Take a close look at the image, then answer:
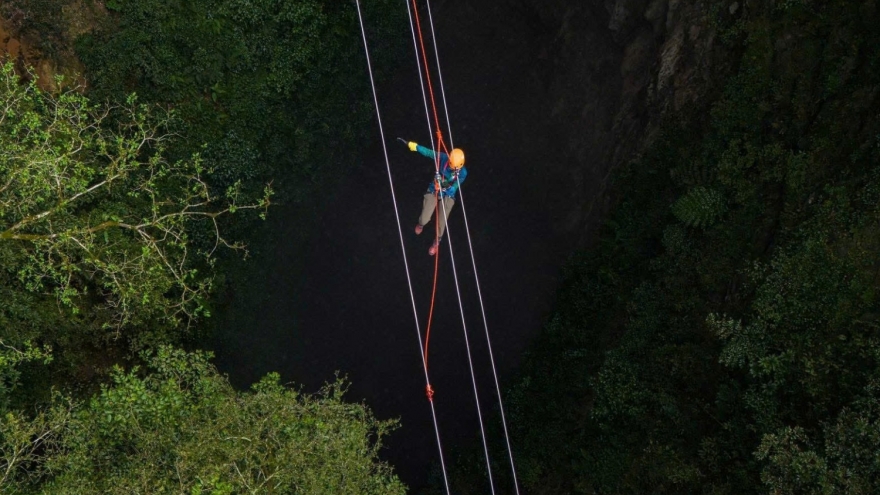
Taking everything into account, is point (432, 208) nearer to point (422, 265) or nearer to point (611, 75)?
point (422, 265)

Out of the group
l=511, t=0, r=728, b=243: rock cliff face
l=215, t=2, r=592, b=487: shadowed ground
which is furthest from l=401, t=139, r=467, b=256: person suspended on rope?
l=511, t=0, r=728, b=243: rock cliff face

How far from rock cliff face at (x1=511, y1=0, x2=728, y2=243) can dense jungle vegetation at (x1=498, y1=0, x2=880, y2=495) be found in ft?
1.85

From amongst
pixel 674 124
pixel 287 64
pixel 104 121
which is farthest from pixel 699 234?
pixel 104 121

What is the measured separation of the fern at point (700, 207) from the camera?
13.0 metres

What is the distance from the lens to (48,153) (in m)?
11.3

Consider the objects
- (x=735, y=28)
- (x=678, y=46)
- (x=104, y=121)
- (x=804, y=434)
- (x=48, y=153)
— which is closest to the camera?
(x=804, y=434)

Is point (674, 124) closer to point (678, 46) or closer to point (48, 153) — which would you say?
point (678, 46)

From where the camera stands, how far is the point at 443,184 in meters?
14.0

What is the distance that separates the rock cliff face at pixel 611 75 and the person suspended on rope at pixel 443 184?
3.18 meters

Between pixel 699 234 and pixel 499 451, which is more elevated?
pixel 699 234

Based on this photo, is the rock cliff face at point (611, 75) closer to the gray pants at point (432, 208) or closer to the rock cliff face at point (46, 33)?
the gray pants at point (432, 208)

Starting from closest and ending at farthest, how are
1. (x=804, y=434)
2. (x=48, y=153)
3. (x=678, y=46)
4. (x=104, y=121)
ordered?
(x=804, y=434), (x=48, y=153), (x=678, y=46), (x=104, y=121)

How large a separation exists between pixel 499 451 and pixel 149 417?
733cm

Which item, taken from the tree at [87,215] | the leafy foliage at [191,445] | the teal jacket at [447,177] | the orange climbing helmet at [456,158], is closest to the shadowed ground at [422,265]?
the tree at [87,215]
